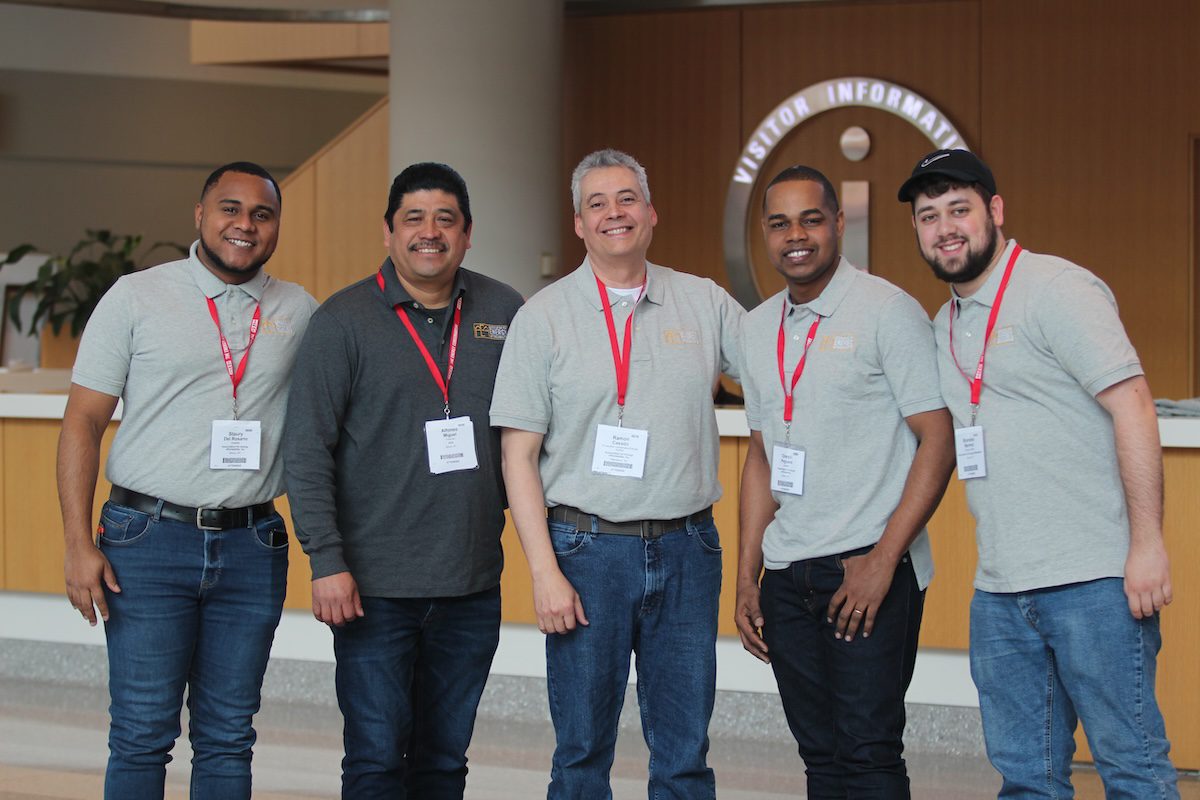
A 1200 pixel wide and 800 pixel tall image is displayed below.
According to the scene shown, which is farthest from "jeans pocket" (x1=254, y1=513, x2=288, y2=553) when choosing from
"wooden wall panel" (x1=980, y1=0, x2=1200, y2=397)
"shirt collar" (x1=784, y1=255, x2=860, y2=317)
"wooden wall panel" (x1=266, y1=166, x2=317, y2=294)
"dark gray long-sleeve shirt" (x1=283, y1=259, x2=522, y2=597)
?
"wooden wall panel" (x1=266, y1=166, x2=317, y2=294)

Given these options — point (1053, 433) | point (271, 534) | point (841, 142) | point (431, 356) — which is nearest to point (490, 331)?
point (431, 356)

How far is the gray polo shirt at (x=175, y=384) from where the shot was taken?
9.23 ft

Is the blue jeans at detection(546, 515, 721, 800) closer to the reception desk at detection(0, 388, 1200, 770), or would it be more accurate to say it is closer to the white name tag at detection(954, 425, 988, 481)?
the white name tag at detection(954, 425, 988, 481)

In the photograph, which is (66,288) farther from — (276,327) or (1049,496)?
(1049,496)

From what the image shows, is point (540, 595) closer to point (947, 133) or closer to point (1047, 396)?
point (1047, 396)

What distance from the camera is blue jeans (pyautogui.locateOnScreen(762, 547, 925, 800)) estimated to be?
2621mm

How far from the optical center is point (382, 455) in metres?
2.81

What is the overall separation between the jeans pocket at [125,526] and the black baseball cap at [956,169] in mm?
1671

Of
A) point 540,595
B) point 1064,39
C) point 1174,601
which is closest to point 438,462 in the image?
point 540,595

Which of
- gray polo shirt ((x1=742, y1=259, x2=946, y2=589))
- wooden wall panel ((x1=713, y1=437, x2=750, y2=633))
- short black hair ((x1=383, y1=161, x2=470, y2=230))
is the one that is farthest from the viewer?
wooden wall panel ((x1=713, y1=437, x2=750, y2=633))

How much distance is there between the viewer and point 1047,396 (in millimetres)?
2447

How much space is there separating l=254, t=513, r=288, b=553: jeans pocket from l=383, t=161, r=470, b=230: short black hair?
2.24ft

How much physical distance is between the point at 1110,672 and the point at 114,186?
1003 centimetres

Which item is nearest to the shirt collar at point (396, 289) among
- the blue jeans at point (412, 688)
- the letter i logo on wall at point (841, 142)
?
the blue jeans at point (412, 688)
